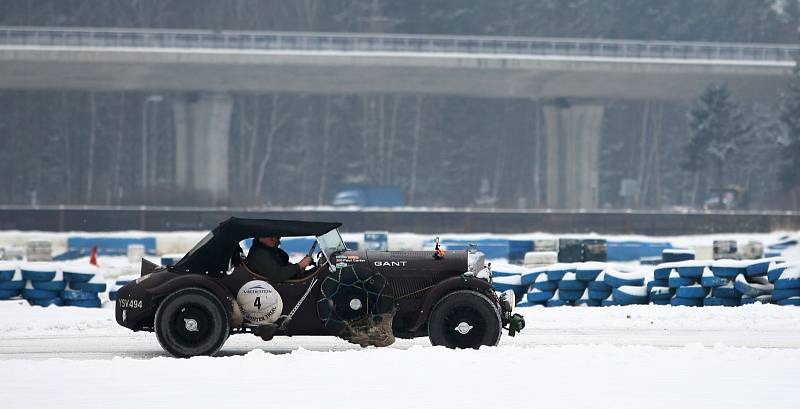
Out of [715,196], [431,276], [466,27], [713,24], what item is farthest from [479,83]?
[431,276]

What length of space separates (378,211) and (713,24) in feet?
181

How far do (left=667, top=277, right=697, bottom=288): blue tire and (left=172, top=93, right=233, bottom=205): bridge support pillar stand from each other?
2000 inches

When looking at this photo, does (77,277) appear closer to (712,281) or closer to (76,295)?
(76,295)

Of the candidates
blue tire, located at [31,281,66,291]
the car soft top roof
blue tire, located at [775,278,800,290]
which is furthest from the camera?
blue tire, located at [31,281,66,291]

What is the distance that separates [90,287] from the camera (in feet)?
61.7

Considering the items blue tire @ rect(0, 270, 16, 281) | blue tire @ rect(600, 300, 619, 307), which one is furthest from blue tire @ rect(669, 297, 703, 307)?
blue tire @ rect(0, 270, 16, 281)

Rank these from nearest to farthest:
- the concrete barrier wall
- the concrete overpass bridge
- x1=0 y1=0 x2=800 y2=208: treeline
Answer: the concrete barrier wall < the concrete overpass bridge < x1=0 y1=0 x2=800 y2=208: treeline

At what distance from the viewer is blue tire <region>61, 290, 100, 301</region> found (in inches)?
740

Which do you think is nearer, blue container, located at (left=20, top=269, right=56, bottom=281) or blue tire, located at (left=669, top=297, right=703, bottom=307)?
blue tire, located at (left=669, top=297, right=703, bottom=307)

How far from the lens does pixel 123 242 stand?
41656mm

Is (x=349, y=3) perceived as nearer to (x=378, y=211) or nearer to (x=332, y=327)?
(x=378, y=211)

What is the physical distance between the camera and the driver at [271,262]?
12688mm

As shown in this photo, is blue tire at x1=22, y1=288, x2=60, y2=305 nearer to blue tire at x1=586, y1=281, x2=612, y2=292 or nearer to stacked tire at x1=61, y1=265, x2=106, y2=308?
stacked tire at x1=61, y1=265, x2=106, y2=308

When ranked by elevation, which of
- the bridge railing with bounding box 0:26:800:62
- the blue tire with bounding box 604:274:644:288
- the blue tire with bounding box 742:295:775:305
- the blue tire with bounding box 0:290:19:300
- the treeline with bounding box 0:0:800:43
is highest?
the treeline with bounding box 0:0:800:43
